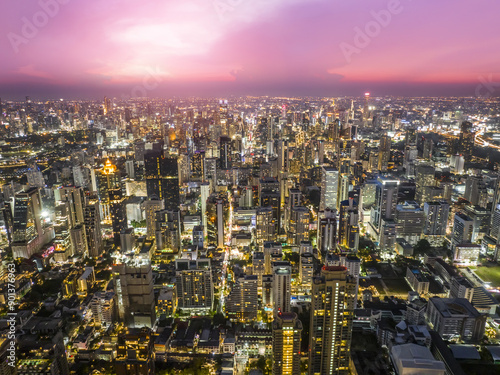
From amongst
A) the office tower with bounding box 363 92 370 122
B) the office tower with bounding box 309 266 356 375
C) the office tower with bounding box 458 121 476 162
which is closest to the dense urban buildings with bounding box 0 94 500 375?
the office tower with bounding box 309 266 356 375

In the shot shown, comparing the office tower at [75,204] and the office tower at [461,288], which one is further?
the office tower at [75,204]

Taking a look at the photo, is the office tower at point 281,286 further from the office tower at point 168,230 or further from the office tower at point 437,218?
the office tower at point 437,218

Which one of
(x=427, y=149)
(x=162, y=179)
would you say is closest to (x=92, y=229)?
(x=162, y=179)

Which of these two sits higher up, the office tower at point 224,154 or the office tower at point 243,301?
the office tower at point 224,154

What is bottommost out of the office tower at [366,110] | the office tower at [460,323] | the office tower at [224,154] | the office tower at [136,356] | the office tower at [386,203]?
the office tower at [460,323]

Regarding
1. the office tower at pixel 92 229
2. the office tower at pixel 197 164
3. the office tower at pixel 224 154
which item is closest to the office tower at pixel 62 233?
the office tower at pixel 92 229

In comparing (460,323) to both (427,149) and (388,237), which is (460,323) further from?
(427,149)

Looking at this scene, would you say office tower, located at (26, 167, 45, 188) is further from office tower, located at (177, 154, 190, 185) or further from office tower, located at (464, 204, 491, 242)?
office tower, located at (464, 204, 491, 242)
